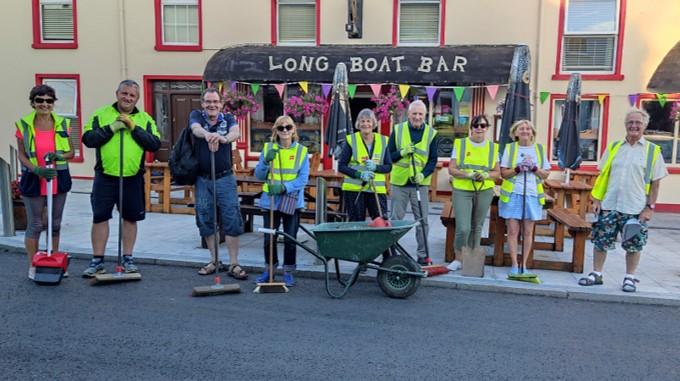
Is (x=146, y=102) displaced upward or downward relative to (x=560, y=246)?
upward

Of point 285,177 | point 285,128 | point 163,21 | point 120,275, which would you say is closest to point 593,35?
point 285,128

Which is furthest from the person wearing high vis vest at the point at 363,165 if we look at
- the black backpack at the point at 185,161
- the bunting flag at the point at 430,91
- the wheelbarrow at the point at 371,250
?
the bunting flag at the point at 430,91

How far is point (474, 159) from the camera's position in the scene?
20.0 ft

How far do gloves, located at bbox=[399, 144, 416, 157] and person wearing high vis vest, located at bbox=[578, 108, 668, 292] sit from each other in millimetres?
2010

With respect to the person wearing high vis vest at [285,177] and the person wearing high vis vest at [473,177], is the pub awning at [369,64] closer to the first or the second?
the person wearing high vis vest at [473,177]

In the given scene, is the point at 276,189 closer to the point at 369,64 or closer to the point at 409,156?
the point at 409,156

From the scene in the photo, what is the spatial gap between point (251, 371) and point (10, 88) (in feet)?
43.4

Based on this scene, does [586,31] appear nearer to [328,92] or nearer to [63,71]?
[328,92]

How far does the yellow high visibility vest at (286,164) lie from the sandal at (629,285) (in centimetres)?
356

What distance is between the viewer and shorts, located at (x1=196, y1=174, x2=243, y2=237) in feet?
19.2

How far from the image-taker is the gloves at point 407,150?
6.21 metres

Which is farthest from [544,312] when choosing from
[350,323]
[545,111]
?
[545,111]

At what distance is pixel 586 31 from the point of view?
11625 mm

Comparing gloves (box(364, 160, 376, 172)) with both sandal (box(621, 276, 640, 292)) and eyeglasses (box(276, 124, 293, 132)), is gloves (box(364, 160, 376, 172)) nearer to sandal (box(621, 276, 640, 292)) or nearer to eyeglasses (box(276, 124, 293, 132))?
eyeglasses (box(276, 124, 293, 132))
